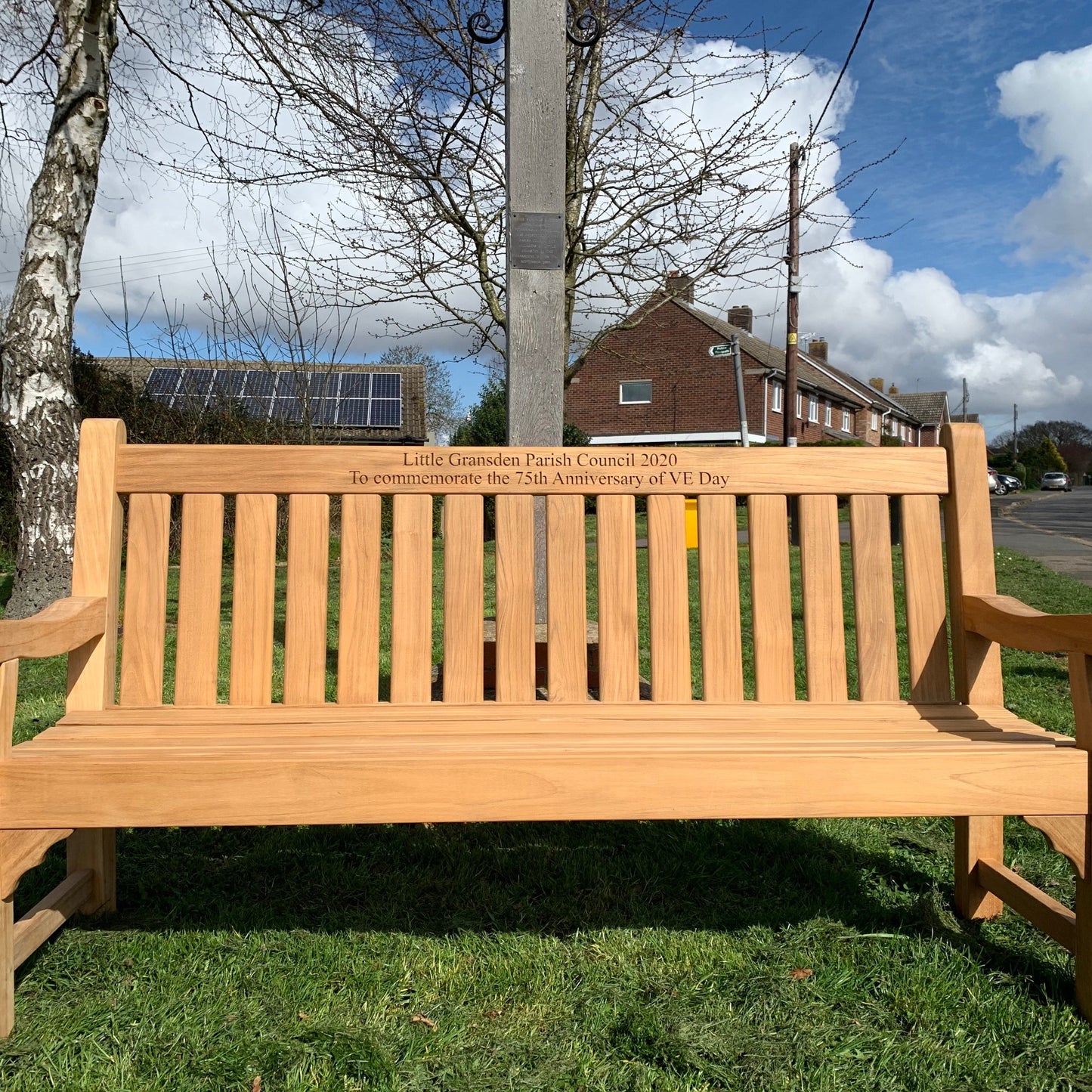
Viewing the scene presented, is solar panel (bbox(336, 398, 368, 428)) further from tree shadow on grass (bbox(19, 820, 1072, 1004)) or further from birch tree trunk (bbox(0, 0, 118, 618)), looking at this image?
tree shadow on grass (bbox(19, 820, 1072, 1004))

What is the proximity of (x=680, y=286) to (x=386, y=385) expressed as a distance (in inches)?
608

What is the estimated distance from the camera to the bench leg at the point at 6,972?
1710 millimetres

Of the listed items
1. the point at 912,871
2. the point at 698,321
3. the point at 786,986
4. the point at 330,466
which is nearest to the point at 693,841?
the point at 912,871

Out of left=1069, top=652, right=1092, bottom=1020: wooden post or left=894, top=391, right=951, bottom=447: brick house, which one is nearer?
left=1069, top=652, right=1092, bottom=1020: wooden post

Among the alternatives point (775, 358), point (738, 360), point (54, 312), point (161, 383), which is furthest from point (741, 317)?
point (54, 312)

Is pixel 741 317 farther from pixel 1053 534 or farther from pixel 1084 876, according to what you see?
pixel 1084 876

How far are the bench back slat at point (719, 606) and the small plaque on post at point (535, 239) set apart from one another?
154 cm

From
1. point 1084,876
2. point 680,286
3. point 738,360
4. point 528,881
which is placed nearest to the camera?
point 1084,876

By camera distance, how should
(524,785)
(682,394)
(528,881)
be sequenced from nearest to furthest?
(524,785) < (528,881) < (682,394)

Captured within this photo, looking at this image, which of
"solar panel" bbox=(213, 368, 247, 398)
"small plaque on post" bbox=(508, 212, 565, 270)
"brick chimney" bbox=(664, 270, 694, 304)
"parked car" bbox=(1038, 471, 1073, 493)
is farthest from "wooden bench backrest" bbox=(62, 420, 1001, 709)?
"parked car" bbox=(1038, 471, 1073, 493)

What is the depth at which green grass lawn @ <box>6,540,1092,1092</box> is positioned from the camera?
5.39 feet

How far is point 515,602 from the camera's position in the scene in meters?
2.31

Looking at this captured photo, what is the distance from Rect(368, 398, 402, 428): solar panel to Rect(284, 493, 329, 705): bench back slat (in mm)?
17219

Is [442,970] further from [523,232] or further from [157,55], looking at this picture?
[157,55]
